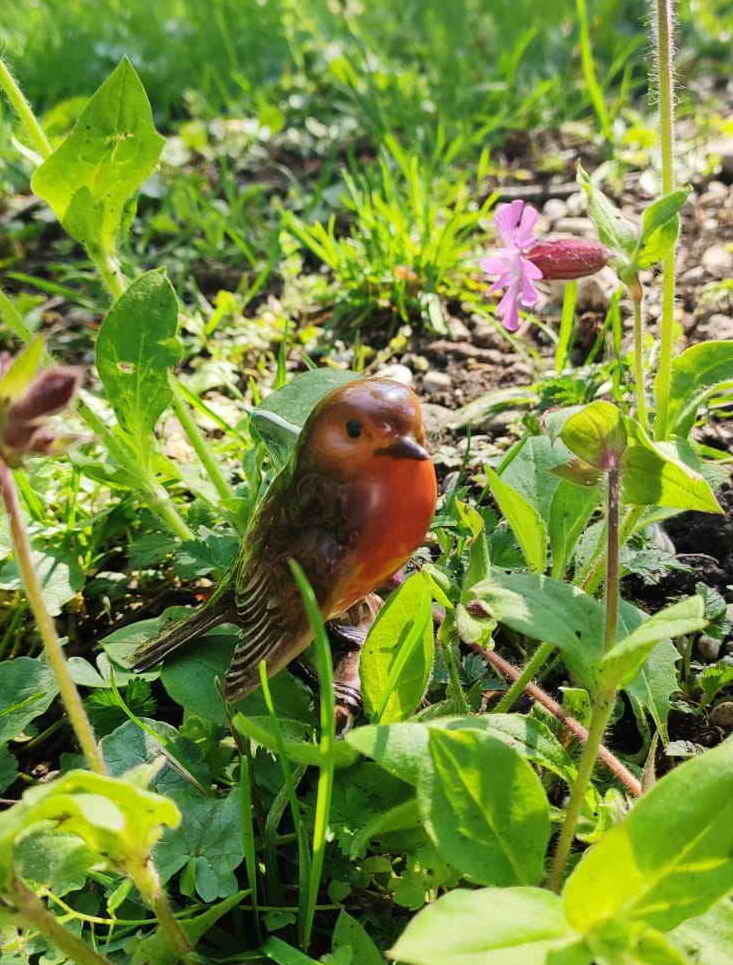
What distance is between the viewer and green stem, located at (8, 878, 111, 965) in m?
1.18

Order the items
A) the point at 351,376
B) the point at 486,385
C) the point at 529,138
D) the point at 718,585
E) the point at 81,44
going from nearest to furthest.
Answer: the point at 351,376
the point at 718,585
the point at 486,385
the point at 529,138
the point at 81,44

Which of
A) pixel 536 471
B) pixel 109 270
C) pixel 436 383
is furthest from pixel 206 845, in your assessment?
pixel 436 383

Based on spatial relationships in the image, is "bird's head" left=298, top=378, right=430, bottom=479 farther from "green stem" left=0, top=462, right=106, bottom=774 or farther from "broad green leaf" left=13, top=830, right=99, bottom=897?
"broad green leaf" left=13, top=830, right=99, bottom=897

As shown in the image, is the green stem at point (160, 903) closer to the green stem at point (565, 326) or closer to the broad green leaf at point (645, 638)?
the broad green leaf at point (645, 638)

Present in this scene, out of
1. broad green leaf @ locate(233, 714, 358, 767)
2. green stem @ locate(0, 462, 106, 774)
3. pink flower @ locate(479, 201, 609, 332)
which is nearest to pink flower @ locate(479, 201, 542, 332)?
pink flower @ locate(479, 201, 609, 332)

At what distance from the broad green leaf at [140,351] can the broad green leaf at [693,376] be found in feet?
2.87

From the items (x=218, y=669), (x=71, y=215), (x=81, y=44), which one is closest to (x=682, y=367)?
(x=218, y=669)

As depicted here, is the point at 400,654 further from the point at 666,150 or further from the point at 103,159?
the point at 103,159

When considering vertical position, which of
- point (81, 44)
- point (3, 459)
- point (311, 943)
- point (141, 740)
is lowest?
point (311, 943)

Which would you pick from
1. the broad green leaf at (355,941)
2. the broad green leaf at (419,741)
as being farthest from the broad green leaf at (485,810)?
the broad green leaf at (355,941)

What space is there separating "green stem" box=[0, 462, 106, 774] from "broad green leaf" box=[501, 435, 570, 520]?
36.2 inches

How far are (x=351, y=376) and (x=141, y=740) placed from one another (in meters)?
0.72

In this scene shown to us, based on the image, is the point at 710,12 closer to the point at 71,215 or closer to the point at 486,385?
the point at 486,385

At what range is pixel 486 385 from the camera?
9.09ft
